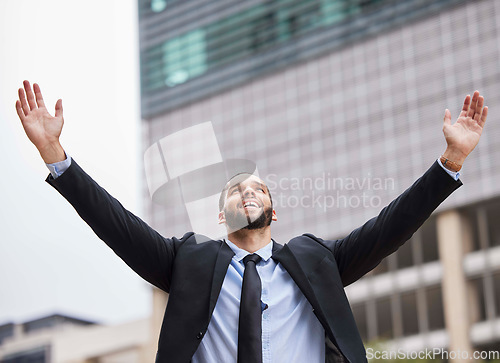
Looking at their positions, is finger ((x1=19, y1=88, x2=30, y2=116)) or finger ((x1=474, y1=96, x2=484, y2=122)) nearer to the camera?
finger ((x1=19, y1=88, x2=30, y2=116))

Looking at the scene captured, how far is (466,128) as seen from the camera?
18.0 feet

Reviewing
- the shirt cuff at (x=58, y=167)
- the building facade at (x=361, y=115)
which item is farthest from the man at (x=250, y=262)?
the building facade at (x=361, y=115)

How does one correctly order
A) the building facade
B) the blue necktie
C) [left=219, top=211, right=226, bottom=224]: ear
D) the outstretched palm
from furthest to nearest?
the building facade < [left=219, top=211, right=226, bottom=224]: ear < the outstretched palm < the blue necktie

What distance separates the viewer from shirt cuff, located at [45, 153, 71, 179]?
5.04 metres

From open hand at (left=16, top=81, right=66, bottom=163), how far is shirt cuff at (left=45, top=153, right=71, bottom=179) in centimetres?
3

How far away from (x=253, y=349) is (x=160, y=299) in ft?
170

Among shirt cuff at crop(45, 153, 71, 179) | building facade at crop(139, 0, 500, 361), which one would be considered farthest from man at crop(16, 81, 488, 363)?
building facade at crop(139, 0, 500, 361)

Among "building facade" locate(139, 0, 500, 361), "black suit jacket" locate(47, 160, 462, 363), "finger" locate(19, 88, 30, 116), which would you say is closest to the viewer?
"black suit jacket" locate(47, 160, 462, 363)

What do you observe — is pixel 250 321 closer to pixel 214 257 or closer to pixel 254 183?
pixel 214 257

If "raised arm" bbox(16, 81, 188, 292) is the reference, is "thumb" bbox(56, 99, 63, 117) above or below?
above

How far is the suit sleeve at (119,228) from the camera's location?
198 inches

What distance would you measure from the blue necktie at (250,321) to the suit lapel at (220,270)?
0.12m

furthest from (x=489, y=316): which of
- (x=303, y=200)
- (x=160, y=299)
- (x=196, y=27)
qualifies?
(x=196, y=27)

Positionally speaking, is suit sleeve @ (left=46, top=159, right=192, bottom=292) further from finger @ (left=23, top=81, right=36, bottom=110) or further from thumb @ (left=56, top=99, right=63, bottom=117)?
finger @ (left=23, top=81, right=36, bottom=110)
